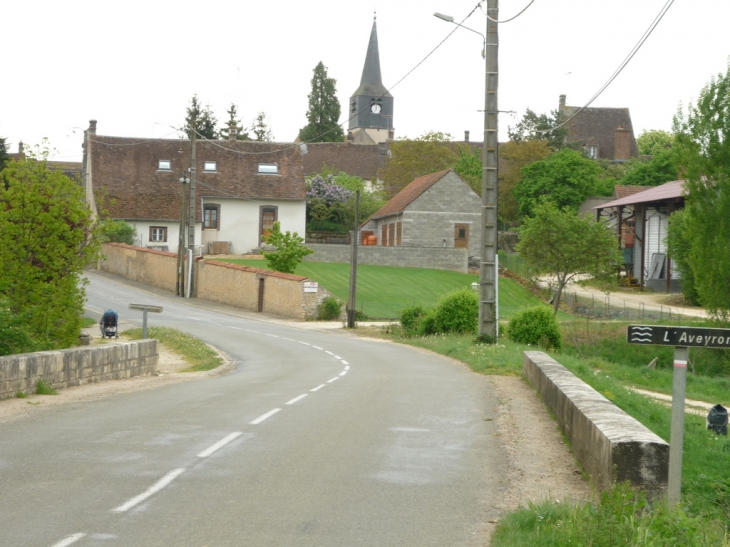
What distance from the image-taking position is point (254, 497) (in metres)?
7.52

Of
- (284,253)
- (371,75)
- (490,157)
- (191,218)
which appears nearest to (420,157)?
(284,253)

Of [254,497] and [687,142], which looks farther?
[687,142]

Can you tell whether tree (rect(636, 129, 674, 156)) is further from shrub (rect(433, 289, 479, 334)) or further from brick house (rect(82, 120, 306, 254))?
shrub (rect(433, 289, 479, 334))

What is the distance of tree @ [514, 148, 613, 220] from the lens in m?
74.4

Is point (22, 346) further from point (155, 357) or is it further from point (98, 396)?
point (155, 357)

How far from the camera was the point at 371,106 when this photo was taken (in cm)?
12175

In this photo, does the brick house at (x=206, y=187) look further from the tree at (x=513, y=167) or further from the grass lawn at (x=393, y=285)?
the tree at (x=513, y=167)

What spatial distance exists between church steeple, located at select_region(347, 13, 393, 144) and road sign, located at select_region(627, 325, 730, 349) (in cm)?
11110

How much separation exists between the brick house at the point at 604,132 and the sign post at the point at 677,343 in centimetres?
10093

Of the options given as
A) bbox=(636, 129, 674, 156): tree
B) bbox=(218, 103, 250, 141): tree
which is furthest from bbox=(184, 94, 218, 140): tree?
bbox=(636, 129, 674, 156): tree

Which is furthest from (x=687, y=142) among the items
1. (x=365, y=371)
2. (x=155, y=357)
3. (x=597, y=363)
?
(x=155, y=357)

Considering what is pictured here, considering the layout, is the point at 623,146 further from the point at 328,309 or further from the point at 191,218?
the point at 191,218

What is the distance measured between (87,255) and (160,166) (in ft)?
168

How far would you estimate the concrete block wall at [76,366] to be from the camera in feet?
46.0
